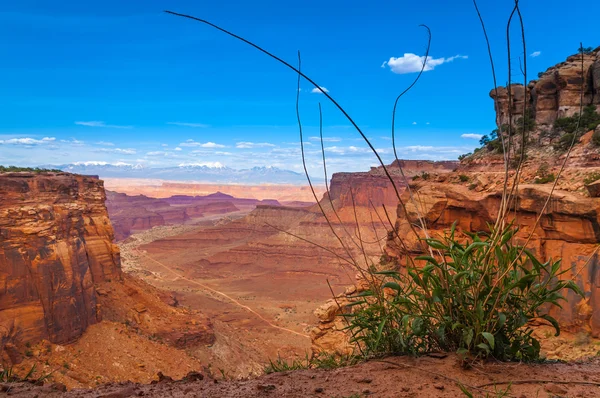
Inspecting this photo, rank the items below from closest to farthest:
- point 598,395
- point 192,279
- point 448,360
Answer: point 598,395, point 448,360, point 192,279

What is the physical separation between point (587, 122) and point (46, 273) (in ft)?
74.6

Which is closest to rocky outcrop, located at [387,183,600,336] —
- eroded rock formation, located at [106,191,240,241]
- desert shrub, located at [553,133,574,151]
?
desert shrub, located at [553,133,574,151]

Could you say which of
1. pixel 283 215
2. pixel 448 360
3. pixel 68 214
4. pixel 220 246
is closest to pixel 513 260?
pixel 448 360

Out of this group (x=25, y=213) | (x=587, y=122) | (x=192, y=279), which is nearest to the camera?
(x=587, y=122)

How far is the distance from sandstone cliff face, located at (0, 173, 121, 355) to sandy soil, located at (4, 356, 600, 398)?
15948mm

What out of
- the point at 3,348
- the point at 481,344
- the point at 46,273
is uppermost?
the point at 481,344

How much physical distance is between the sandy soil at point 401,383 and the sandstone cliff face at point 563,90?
15523 mm

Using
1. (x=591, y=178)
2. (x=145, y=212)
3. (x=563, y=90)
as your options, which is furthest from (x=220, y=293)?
(x=145, y=212)

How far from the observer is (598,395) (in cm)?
282

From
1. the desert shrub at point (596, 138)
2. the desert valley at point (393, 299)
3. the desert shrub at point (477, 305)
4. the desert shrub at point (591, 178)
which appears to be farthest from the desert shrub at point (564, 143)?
the desert shrub at point (477, 305)

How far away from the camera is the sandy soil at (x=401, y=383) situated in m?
2.90

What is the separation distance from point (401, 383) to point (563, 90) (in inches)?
737

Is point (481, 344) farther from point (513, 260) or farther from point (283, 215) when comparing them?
point (283, 215)

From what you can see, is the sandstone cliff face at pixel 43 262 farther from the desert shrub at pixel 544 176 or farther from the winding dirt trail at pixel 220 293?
the desert shrub at pixel 544 176
